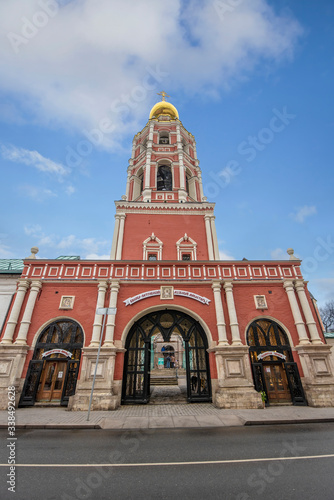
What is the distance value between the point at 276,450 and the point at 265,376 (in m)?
7.82

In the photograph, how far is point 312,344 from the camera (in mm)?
12781

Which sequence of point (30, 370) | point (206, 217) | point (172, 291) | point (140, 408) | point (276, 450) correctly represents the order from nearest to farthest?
point (276, 450) < point (140, 408) < point (30, 370) < point (172, 291) < point (206, 217)

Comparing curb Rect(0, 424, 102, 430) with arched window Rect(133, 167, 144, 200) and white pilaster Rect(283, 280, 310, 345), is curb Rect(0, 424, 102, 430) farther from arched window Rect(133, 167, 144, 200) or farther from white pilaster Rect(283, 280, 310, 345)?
arched window Rect(133, 167, 144, 200)

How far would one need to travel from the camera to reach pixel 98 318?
1303 cm

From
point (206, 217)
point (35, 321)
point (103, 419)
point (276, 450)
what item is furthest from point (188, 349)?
point (206, 217)

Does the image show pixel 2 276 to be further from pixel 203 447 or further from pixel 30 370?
pixel 203 447

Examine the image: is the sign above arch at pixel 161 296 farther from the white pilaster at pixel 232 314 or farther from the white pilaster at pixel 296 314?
the white pilaster at pixel 296 314

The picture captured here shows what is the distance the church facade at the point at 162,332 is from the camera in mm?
12031

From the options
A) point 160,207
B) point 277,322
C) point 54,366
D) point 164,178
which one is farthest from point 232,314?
point 164,178

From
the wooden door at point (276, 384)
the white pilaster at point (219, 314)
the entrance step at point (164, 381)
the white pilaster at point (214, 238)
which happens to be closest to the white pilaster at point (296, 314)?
the wooden door at point (276, 384)

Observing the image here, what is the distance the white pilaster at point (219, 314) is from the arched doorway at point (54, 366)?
25.4ft

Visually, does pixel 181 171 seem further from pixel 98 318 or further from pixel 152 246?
pixel 98 318

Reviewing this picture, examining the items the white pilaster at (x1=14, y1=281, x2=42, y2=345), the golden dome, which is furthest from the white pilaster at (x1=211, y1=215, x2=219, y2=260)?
the golden dome

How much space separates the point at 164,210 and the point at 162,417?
15.9 m
